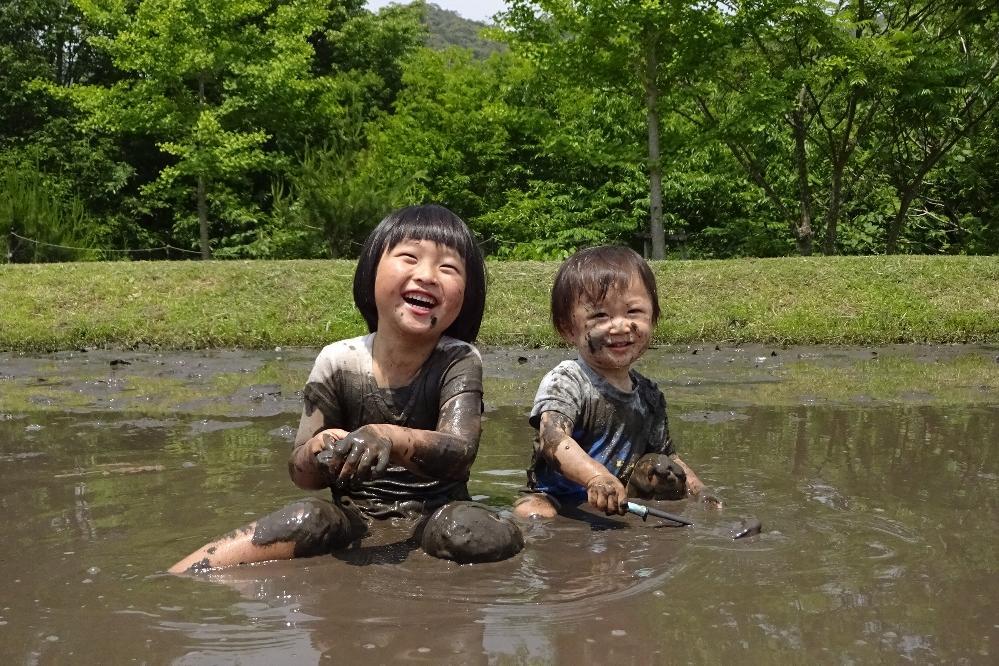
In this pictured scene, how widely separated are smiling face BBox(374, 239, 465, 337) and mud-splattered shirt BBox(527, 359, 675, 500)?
628 mm

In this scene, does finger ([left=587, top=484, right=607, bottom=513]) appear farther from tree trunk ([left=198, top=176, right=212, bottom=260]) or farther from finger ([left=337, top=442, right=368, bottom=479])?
tree trunk ([left=198, top=176, right=212, bottom=260])

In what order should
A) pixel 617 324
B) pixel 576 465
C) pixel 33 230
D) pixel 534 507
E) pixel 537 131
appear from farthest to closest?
pixel 537 131 < pixel 33 230 < pixel 617 324 < pixel 534 507 < pixel 576 465

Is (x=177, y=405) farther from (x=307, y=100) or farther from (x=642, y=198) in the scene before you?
(x=307, y=100)

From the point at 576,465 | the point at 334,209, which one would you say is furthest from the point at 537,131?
the point at 576,465

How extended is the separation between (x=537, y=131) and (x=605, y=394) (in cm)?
1859

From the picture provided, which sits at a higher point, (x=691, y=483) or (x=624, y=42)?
(x=624, y=42)

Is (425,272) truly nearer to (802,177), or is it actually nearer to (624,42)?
(624,42)

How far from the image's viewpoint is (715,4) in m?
15.7

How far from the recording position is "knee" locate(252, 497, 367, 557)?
3.16m

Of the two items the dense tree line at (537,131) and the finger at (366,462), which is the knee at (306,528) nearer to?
the finger at (366,462)

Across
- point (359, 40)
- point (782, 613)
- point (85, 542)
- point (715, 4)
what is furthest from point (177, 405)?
point (359, 40)

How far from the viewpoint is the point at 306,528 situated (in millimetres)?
3186

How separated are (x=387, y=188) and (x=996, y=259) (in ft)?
39.6

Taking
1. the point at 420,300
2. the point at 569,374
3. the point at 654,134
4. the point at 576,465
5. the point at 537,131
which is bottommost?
the point at 576,465
